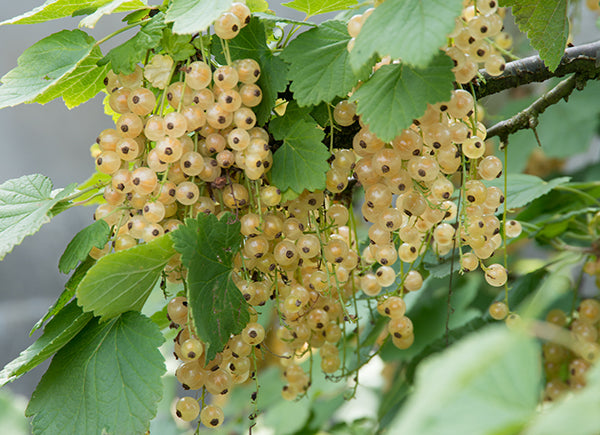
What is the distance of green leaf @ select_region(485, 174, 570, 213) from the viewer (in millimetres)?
696

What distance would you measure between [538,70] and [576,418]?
46 centimetres

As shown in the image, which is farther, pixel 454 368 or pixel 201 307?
pixel 201 307

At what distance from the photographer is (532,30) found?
20.0 inches

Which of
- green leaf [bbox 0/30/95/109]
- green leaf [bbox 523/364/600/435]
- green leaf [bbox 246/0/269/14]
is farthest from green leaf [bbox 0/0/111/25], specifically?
green leaf [bbox 523/364/600/435]

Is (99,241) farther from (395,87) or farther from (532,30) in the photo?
(532,30)

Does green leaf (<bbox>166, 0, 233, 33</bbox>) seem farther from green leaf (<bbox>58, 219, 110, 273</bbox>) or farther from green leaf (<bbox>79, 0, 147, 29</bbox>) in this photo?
green leaf (<bbox>58, 219, 110, 273</bbox>)

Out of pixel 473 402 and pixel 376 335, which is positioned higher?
pixel 473 402

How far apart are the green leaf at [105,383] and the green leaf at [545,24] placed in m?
0.41

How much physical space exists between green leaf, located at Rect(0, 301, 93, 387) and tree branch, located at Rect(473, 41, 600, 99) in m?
0.41

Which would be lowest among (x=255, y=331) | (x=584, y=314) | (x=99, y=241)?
(x=584, y=314)

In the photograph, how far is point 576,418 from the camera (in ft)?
0.55

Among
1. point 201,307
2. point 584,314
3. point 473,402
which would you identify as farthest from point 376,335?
point 473,402

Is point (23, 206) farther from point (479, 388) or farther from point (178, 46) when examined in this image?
point (479, 388)

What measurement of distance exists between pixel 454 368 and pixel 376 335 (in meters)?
0.58
